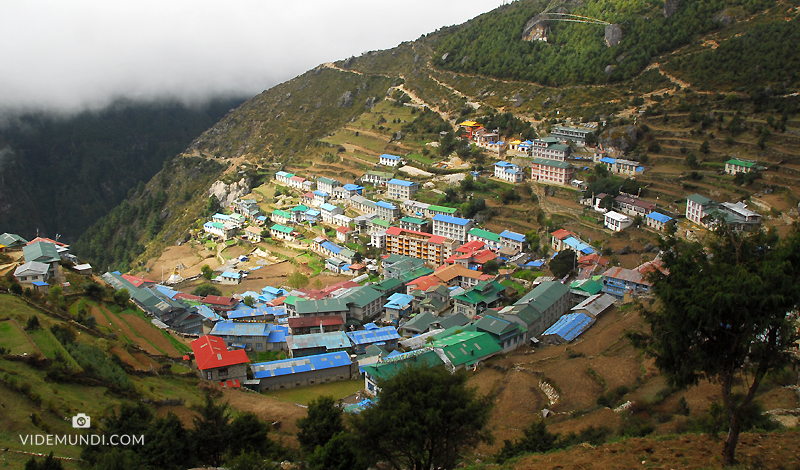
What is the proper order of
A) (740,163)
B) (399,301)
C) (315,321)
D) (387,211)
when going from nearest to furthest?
(315,321) < (399,301) < (740,163) < (387,211)

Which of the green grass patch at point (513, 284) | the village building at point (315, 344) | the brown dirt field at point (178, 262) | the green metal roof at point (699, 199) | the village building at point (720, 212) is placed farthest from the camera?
the brown dirt field at point (178, 262)

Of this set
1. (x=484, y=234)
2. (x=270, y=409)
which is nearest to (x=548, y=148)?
(x=484, y=234)

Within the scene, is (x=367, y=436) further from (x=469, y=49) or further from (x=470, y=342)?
(x=469, y=49)

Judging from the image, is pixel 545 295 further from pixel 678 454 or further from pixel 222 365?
pixel 678 454

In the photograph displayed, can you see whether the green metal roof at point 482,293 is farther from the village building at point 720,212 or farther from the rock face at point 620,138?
the rock face at point 620,138

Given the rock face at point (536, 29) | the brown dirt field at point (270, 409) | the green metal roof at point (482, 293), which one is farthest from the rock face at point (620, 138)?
the brown dirt field at point (270, 409)

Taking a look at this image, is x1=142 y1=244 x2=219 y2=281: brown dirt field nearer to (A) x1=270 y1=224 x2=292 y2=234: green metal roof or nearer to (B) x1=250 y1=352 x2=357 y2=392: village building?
(A) x1=270 y1=224 x2=292 y2=234: green metal roof

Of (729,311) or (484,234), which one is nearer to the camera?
(729,311)
